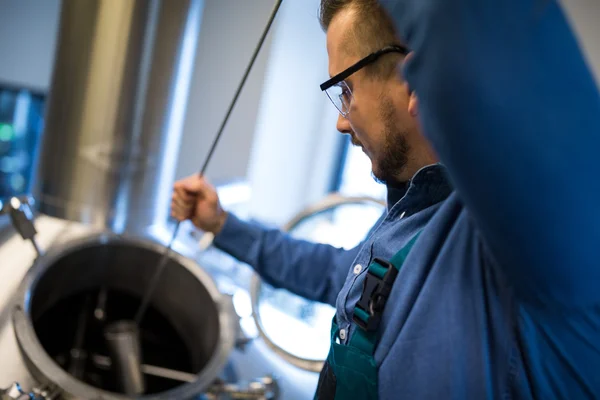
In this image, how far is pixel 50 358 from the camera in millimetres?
788

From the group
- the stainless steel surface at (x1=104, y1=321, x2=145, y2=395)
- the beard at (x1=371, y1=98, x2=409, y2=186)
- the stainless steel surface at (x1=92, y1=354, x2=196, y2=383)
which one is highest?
the beard at (x1=371, y1=98, x2=409, y2=186)

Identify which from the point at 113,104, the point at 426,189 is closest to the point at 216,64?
the point at 113,104

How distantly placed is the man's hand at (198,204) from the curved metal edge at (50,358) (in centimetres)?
9

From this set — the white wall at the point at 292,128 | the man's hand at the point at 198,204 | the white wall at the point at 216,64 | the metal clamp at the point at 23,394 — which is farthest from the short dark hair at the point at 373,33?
the white wall at the point at 292,128

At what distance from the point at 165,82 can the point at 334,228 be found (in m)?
0.71

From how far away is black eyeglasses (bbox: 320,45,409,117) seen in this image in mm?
601

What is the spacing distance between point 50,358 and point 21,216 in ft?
0.92

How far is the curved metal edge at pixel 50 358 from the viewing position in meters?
0.75

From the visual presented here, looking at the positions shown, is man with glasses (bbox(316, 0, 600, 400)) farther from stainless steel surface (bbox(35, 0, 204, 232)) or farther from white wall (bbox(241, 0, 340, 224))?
white wall (bbox(241, 0, 340, 224))

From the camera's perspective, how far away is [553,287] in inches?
15.1

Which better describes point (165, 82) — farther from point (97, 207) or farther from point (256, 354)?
point (256, 354)

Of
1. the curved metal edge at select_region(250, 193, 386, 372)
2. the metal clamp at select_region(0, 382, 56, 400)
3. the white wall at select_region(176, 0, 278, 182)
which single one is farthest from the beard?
the white wall at select_region(176, 0, 278, 182)

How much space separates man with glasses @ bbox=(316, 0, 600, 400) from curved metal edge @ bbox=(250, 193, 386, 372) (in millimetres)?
373

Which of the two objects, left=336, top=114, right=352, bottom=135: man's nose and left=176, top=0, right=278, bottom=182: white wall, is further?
left=176, top=0, right=278, bottom=182: white wall
